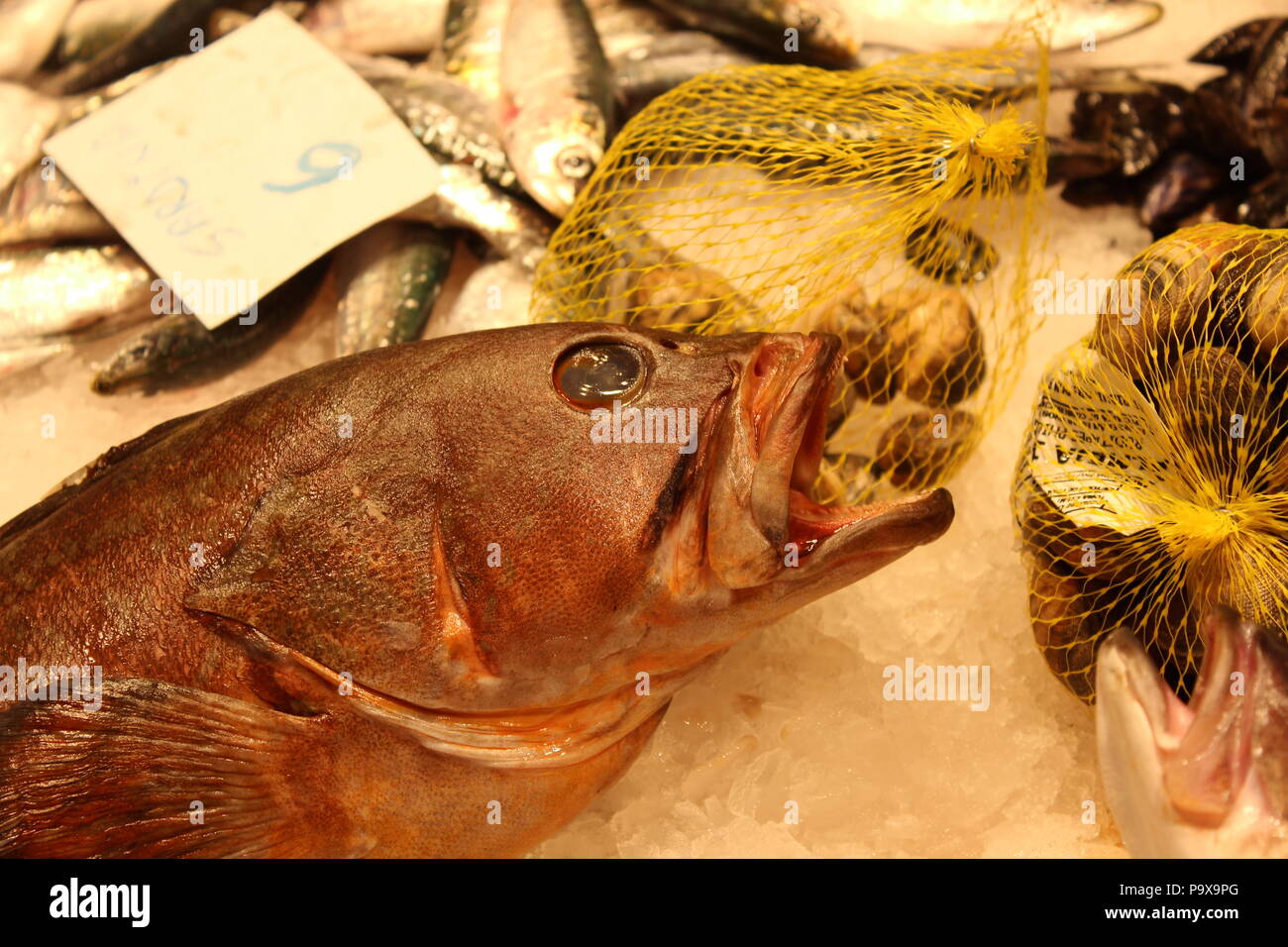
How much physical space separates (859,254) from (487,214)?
3.26ft

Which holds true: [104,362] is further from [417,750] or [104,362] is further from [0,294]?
[417,750]

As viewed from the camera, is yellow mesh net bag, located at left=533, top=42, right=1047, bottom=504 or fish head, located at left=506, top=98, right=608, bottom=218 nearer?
yellow mesh net bag, located at left=533, top=42, right=1047, bottom=504

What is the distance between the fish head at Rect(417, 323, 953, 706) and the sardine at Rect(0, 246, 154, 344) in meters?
1.49

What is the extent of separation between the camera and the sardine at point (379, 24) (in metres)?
2.87

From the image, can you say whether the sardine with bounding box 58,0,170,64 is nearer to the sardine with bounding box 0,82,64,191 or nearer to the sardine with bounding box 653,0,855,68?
the sardine with bounding box 0,82,64,191

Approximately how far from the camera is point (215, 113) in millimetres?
2533

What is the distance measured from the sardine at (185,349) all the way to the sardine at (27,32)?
1001mm

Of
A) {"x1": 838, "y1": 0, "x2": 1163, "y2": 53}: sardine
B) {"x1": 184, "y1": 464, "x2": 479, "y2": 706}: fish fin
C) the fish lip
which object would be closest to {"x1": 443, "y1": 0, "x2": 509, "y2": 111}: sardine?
{"x1": 838, "y1": 0, "x2": 1163, "y2": 53}: sardine

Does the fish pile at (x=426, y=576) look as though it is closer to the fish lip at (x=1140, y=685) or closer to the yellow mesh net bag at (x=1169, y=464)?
the yellow mesh net bag at (x=1169, y=464)

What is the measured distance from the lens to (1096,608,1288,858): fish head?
1152 mm

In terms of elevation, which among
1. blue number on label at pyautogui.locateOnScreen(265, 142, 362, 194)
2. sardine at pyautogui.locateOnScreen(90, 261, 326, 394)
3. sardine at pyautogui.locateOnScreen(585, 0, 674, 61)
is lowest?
sardine at pyautogui.locateOnScreen(90, 261, 326, 394)

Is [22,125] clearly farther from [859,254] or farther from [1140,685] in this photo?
[1140,685]

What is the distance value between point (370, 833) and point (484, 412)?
64 cm
